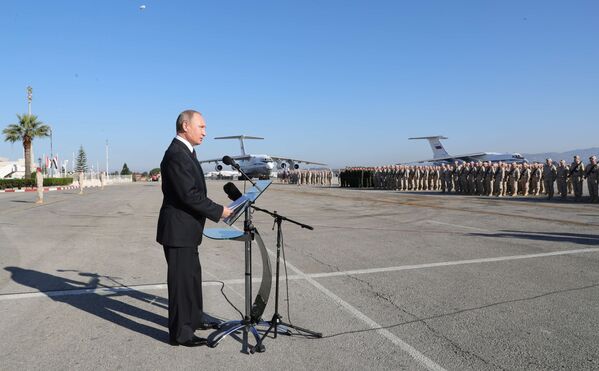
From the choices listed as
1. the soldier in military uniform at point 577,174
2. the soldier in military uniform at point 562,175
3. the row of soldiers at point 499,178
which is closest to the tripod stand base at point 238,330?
the row of soldiers at point 499,178

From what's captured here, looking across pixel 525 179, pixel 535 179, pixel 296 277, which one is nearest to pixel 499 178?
pixel 525 179

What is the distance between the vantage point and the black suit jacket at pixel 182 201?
374cm

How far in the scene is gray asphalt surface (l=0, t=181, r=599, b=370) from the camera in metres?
3.57

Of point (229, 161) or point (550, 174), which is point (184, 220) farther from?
point (550, 174)

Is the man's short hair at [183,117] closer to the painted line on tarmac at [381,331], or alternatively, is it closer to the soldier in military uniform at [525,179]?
the painted line on tarmac at [381,331]

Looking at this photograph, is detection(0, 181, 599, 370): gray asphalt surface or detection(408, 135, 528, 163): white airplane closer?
detection(0, 181, 599, 370): gray asphalt surface

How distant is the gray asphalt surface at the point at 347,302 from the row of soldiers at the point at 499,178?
11.8m

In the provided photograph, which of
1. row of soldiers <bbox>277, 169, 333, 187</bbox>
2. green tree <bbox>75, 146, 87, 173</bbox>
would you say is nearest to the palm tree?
row of soldiers <bbox>277, 169, 333, 187</bbox>

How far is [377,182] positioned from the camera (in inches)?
1494

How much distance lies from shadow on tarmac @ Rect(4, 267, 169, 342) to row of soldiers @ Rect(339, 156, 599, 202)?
1970 cm

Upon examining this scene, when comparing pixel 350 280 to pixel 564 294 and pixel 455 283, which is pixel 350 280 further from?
pixel 564 294

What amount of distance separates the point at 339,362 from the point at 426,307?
168 centimetres

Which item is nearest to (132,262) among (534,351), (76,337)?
(76,337)

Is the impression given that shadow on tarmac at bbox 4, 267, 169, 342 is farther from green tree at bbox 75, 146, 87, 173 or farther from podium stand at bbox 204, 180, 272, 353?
green tree at bbox 75, 146, 87, 173
